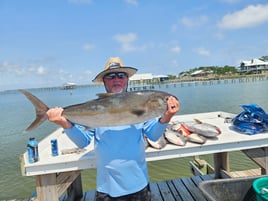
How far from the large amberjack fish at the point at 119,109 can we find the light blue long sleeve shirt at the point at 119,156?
0.16 m

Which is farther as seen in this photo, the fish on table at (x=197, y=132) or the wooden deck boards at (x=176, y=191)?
the wooden deck boards at (x=176, y=191)

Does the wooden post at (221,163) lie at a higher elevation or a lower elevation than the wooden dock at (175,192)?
higher

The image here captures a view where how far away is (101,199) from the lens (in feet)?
Answer: 6.72

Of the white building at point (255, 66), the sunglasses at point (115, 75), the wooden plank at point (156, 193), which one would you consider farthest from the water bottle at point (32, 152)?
the white building at point (255, 66)

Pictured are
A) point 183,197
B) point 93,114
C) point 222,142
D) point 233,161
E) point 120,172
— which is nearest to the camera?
point 93,114

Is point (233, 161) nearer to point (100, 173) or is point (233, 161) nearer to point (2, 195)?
point (100, 173)

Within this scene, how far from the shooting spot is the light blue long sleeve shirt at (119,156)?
6.49 feet

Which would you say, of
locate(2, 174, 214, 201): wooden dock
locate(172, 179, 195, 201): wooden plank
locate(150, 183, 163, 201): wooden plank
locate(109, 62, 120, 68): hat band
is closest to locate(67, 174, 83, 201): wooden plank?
locate(2, 174, 214, 201): wooden dock

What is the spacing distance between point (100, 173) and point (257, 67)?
312ft

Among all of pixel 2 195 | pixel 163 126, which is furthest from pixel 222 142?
pixel 2 195

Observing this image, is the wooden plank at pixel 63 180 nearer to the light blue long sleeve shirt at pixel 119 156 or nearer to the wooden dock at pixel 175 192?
the light blue long sleeve shirt at pixel 119 156

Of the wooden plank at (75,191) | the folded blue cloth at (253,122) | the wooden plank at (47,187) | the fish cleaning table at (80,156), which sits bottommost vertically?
the wooden plank at (75,191)

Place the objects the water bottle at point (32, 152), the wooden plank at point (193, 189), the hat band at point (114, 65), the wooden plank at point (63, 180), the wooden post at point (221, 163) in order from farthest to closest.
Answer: the wooden post at point (221, 163) < the wooden plank at point (193, 189) < the wooden plank at point (63, 180) < the water bottle at point (32, 152) < the hat band at point (114, 65)

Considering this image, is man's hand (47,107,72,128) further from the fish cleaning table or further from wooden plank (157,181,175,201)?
wooden plank (157,181,175,201)
